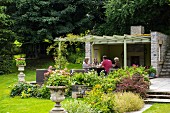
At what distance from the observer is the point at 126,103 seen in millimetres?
10430

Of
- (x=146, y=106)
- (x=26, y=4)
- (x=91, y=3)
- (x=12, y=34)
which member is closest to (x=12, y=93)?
(x=146, y=106)

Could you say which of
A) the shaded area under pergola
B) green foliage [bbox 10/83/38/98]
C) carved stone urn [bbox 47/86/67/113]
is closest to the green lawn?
green foliage [bbox 10/83/38/98]

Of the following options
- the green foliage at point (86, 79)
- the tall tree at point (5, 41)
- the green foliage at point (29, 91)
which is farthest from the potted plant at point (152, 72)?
the tall tree at point (5, 41)

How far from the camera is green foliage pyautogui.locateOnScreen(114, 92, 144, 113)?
10102mm

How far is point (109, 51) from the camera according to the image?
25.8 meters

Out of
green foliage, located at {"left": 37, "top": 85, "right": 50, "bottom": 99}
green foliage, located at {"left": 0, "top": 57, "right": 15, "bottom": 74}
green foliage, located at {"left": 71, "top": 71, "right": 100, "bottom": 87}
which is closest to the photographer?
green foliage, located at {"left": 71, "top": 71, "right": 100, "bottom": 87}

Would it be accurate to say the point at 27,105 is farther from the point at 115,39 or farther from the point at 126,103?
the point at 115,39

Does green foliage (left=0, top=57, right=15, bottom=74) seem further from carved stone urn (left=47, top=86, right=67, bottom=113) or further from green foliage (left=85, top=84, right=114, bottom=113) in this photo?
carved stone urn (left=47, top=86, right=67, bottom=113)

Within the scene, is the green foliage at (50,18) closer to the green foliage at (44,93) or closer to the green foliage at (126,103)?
the green foliage at (44,93)

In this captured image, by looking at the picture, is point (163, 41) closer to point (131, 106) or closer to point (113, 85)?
point (113, 85)

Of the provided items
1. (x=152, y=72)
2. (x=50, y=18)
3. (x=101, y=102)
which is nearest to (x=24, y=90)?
(x=101, y=102)

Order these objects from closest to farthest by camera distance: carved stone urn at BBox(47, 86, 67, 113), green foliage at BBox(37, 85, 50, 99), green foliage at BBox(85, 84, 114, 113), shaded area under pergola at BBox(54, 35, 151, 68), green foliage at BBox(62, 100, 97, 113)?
1. carved stone urn at BBox(47, 86, 67, 113)
2. green foliage at BBox(62, 100, 97, 113)
3. green foliage at BBox(85, 84, 114, 113)
4. green foliage at BBox(37, 85, 50, 99)
5. shaded area under pergola at BBox(54, 35, 151, 68)

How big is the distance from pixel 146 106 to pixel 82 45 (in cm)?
1876

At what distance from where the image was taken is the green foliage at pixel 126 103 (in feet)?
33.1
